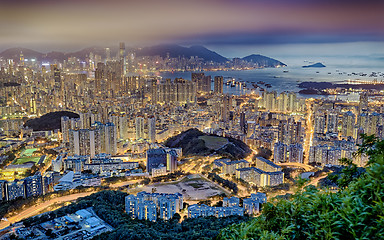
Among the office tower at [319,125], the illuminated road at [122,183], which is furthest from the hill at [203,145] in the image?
the office tower at [319,125]

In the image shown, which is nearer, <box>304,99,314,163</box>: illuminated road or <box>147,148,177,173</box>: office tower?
<box>147,148,177,173</box>: office tower

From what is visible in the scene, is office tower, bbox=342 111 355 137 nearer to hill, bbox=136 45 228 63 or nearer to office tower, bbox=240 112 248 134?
office tower, bbox=240 112 248 134

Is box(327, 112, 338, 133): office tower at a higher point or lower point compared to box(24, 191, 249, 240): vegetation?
higher

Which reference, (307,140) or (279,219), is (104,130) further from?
(279,219)

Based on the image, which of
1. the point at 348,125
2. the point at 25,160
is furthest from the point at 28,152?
the point at 348,125

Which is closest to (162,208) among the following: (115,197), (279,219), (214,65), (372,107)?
(115,197)

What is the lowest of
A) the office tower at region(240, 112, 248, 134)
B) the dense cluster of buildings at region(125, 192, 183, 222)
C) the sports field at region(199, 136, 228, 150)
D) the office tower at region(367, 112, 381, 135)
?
the dense cluster of buildings at region(125, 192, 183, 222)

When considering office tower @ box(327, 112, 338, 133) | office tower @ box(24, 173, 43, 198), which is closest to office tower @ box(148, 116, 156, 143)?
office tower @ box(24, 173, 43, 198)
